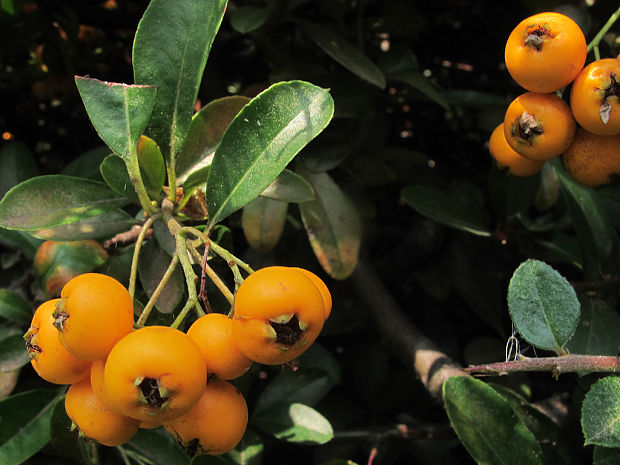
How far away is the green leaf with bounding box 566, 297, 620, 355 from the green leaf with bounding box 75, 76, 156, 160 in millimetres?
874

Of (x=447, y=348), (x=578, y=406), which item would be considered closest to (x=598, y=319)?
(x=578, y=406)

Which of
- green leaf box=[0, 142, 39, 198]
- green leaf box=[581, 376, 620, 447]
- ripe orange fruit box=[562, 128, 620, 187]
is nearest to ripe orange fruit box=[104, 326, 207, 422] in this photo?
green leaf box=[581, 376, 620, 447]

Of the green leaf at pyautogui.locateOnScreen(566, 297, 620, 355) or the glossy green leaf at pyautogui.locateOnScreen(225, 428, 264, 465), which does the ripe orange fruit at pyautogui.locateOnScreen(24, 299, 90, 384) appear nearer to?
the glossy green leaf at pyautogui.locateOnScreen(225, 428, 264, 465)

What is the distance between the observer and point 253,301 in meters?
0.73

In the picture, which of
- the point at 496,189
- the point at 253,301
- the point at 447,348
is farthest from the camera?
the point at 447,348

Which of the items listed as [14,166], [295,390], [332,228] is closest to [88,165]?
[14,166]

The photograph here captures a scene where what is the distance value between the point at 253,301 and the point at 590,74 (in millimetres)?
644

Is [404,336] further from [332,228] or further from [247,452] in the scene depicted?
[247,452]

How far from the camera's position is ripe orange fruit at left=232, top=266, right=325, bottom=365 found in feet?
2.39

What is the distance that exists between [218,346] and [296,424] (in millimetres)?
581

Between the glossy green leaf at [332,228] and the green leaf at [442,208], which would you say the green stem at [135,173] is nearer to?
the glossy green leaf at [332,228]

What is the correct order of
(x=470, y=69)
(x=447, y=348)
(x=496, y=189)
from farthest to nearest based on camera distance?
(x=470, y=69), (x=447, y=348), (x=496, y=189)

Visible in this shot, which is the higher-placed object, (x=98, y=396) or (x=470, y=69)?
(x=98, y=396)

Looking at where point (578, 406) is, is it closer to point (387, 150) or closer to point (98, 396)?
point (387, 150)
